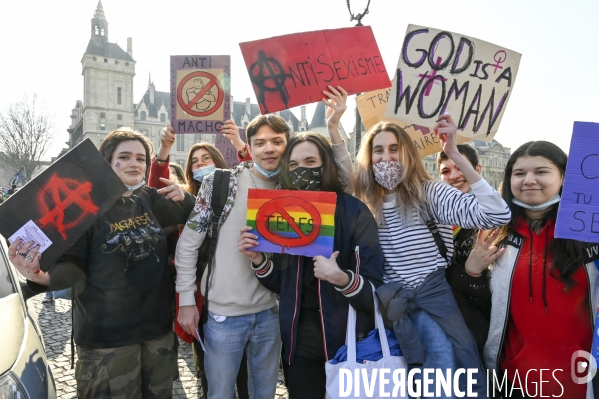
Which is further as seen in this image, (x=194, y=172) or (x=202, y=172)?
(x=194, y=172)

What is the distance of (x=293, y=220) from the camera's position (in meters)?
2.19

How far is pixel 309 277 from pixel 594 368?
4.83 feet

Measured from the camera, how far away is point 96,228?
2.33 m

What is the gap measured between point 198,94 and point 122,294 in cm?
167

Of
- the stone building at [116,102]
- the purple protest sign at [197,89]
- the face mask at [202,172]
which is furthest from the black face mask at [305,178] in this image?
the stone building at [116,102]

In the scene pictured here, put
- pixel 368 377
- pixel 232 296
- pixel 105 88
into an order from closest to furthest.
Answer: pixel 368 377 → pixel 232 296 → pixel 105 88

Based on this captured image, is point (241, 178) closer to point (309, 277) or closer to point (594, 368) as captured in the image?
point (309, 277)

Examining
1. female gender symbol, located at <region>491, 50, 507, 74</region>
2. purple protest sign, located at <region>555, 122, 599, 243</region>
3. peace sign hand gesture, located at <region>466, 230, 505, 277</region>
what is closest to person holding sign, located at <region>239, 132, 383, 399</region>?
peace sign hand gesture, located at <region>466, 230, 505, 277</region>

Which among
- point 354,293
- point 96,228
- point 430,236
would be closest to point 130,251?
point 96,228

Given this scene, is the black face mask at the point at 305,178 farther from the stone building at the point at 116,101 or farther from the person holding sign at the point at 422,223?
the stone building at the point at 116,101

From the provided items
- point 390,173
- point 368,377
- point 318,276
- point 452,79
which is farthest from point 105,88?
point 368,377

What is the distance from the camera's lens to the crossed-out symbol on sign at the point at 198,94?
10.3 feet

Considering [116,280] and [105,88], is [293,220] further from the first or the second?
[105,88]

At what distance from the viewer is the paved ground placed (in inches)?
154
